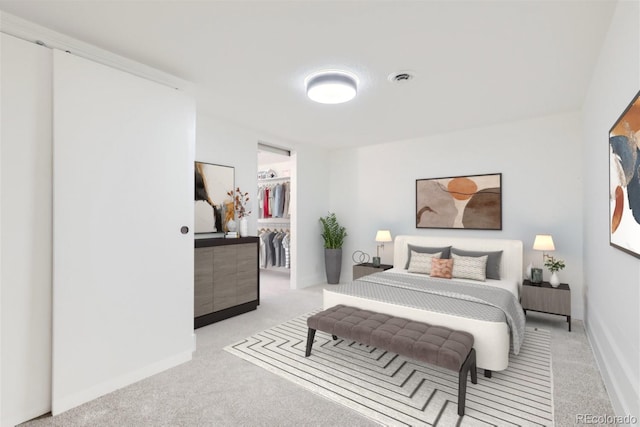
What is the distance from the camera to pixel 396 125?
420 centimetres

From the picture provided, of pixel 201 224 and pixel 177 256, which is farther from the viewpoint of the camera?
pixel 201 224

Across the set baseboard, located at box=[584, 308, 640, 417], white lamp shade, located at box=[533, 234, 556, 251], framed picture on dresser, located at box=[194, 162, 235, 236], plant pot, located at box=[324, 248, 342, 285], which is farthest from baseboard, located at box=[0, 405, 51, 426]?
white lamp shade, located at box=[533, 234, 556, 251]

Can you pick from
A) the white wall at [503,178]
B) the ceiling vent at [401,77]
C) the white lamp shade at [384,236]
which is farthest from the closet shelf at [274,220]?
the ceiling vent at [401,77]

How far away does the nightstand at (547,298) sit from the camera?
331 cm

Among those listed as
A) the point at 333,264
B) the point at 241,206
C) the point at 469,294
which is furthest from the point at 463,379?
the point at 333,264

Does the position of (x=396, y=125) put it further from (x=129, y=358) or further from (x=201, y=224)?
(x=129, y=358)

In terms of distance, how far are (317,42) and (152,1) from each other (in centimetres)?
105

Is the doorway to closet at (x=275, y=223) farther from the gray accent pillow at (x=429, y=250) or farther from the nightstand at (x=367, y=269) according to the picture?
the gray accent pillow at (x=429, y=250)

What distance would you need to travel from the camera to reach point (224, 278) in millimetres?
3689

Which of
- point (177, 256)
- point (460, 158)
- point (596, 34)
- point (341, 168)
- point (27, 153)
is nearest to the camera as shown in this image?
point (27, 153)

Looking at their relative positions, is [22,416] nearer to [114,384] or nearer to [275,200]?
[114,384]

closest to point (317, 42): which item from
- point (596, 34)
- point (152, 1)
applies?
point (152, 1)

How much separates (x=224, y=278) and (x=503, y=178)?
153 inches

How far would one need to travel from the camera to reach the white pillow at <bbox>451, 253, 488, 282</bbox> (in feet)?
11.7
